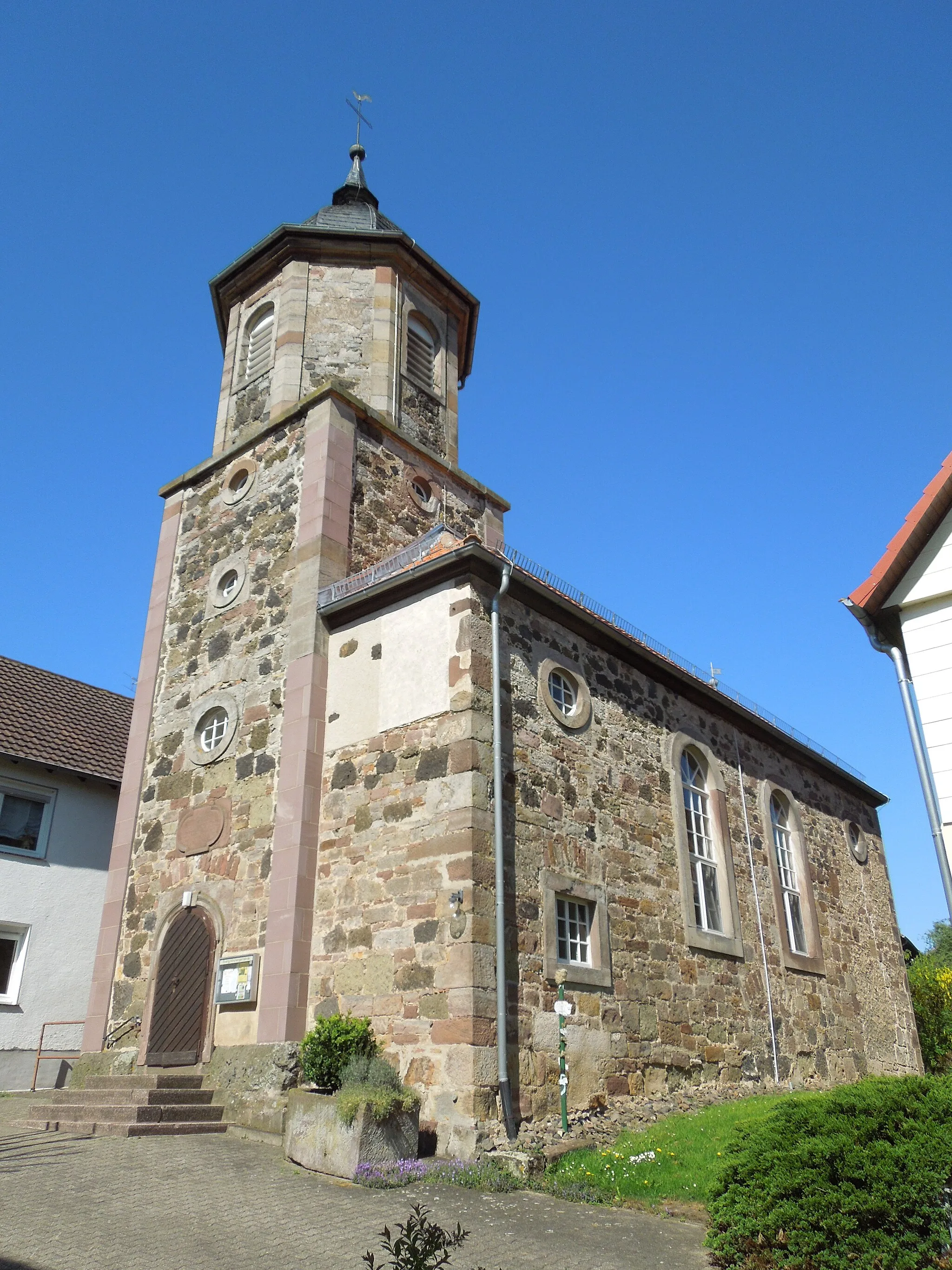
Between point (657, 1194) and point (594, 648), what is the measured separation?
6.81 m

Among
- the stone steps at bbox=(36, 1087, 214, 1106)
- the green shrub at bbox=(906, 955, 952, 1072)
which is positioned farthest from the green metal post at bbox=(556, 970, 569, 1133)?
the green shrub at bbox=(906, 955, 952, 1072)

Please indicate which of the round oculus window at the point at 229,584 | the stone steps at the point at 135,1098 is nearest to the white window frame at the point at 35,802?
the round oculus window at the point at 229,584

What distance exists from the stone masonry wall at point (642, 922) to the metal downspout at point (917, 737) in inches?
155

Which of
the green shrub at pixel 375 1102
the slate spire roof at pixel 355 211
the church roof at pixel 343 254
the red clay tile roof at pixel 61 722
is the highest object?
the slate spire roof at pixel 355 211

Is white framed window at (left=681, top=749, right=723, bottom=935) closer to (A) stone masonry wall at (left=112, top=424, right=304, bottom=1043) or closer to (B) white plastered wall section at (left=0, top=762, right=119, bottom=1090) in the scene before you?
(A) stone masonry wall at (left=112, top=424, right=304, bottom=1043)

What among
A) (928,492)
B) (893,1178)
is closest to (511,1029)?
(893,1178)

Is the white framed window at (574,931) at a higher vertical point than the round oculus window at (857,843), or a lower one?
lower

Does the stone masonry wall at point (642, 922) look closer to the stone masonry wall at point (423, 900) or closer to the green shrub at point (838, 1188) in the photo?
the stone masonry wall at point (423, 900)

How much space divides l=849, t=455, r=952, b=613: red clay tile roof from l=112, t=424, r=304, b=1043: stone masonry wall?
722cm

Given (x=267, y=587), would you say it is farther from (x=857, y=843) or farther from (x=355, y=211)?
(x=857, y=843)

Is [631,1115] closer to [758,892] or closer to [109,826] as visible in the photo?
[758,892]

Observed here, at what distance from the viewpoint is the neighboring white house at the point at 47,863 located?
51.4 feet

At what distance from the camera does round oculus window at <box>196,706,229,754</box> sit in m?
13.5

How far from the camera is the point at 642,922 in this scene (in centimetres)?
1220
